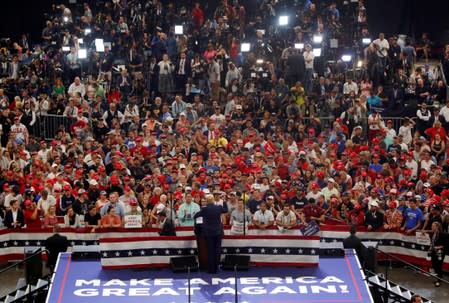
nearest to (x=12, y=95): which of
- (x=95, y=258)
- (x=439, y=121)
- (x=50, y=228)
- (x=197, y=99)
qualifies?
(x=197, y=99)

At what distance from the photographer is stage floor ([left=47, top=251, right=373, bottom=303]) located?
18.4 m

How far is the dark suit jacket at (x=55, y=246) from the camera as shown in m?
20.9

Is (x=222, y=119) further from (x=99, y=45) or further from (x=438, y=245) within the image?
(x=438, y=245)

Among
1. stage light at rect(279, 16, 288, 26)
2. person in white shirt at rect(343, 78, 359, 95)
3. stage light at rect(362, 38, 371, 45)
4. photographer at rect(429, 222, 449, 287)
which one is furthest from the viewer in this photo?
stage light at rect(279, 16, 288, 26)

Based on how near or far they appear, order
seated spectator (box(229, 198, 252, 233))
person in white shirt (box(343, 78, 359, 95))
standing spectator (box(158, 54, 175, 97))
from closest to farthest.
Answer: seated spectator (box(229, 198, 252, 233)) → person in white shirt (box(343, 78, 359, 95)) → standing spectator (box(158, 54, 175, 97))

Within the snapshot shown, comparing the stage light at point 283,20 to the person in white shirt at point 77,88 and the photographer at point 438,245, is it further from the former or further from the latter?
the photographer at point 438,245

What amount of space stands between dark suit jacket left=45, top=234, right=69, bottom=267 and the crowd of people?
1.03 meters

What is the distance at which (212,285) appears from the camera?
19000 millimetres

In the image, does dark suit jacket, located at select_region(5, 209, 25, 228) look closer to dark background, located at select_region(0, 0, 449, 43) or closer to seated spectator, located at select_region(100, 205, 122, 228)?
seated spectator, located at select_region(100, 205, 122, 228)

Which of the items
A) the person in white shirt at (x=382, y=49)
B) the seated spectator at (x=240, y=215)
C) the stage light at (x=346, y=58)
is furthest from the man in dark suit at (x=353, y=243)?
the stage light at (x=346, y=58)

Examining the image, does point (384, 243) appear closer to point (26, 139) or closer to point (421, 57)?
point (26, 139)

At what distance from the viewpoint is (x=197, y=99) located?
2881 centimetres

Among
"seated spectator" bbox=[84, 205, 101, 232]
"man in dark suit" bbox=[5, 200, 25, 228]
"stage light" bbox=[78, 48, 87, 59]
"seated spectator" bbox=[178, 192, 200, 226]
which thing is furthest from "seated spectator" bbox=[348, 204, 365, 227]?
"stage light" bbox=[78, 48, 87, 59]

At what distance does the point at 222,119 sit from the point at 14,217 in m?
7.76
